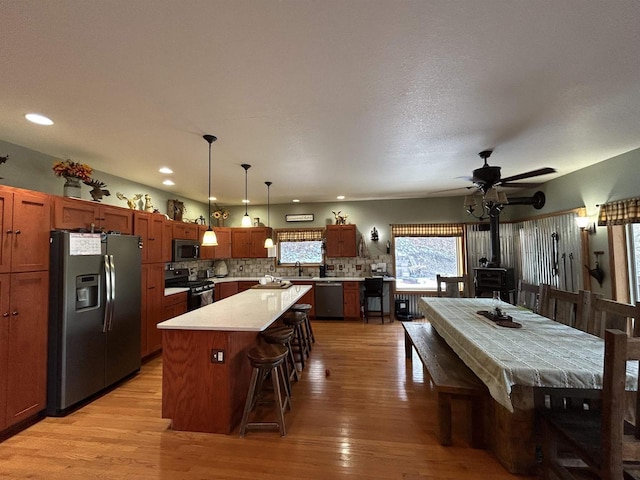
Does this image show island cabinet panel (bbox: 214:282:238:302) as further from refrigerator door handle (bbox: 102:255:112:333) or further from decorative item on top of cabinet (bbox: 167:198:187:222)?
refrigerator door handle (bbox: 102:255:112:333)

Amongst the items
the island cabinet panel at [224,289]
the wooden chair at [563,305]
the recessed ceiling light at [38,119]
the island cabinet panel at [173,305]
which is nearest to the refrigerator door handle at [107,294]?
the island cabinet panel at [173,305]

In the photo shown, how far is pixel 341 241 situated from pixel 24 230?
4.90m

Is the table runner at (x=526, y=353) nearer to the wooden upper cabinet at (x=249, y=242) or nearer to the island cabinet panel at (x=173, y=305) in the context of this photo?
the island cabinet panel at (x=173, y=305)

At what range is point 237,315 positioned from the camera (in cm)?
250

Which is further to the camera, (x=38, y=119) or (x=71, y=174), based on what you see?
(x=71, y=174)

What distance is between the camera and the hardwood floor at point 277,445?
182 cm

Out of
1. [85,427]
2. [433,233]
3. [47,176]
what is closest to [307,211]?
[433,233]

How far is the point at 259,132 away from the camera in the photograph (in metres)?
2.62

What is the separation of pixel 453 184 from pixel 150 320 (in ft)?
17.0

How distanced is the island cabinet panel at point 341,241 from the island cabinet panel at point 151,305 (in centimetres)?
341

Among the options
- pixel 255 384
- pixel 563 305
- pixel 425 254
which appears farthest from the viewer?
pixel 425 254

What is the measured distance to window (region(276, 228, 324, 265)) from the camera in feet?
21.6

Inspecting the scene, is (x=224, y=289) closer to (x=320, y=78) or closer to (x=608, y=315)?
(x=320, y=78)

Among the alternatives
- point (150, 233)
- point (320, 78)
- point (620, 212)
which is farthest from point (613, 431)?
point (150, 233)
